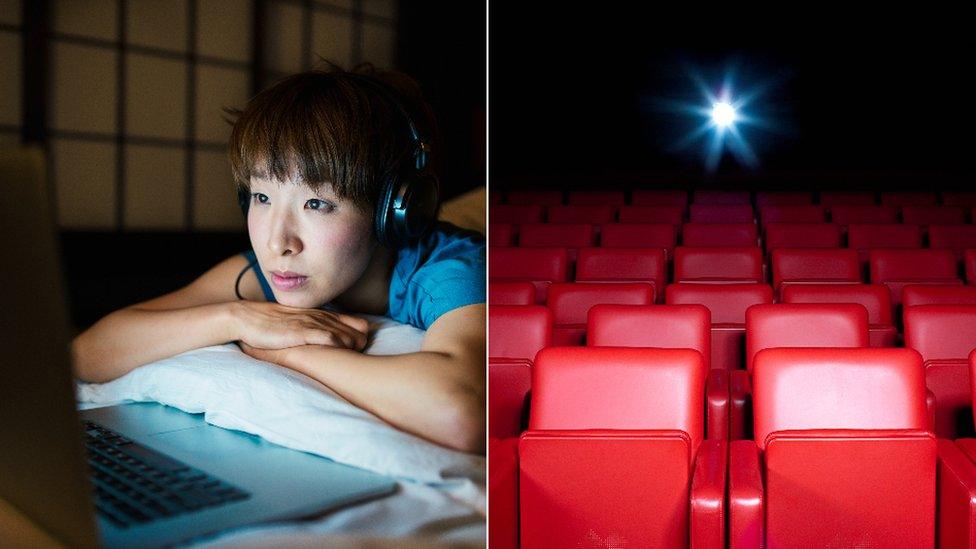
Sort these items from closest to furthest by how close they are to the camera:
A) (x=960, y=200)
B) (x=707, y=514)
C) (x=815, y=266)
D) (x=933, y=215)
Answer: (x=707, y=514), (x=815, y=266), (x=933, y=215), (x=960, y=200)

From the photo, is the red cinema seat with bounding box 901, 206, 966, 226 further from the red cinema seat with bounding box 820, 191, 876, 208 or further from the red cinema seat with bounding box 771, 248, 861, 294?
the red cinema seat with bounding box 771, 248, 861, 294

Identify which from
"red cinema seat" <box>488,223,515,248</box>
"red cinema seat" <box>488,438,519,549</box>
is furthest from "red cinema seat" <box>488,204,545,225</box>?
"red cinema seat" <box>488,438,519,549</box>

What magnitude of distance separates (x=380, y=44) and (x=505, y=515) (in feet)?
1.22

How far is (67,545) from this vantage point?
260mm

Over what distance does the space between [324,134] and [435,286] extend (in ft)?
0.26

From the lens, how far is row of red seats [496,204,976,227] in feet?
6.55

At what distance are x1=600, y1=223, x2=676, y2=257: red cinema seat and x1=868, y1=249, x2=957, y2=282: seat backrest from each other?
399 mm

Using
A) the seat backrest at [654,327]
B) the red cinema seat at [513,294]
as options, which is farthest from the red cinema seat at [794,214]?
the seat backrest at [654,327]

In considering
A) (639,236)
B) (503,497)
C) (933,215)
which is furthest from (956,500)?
(933,215)

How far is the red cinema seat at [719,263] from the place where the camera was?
4.89ft

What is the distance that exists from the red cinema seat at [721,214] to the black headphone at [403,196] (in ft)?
5.70

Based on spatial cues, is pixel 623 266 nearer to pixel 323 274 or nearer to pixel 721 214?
pixel 721 214

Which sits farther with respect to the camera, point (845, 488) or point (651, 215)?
point (651, 215)

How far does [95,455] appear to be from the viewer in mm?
315
